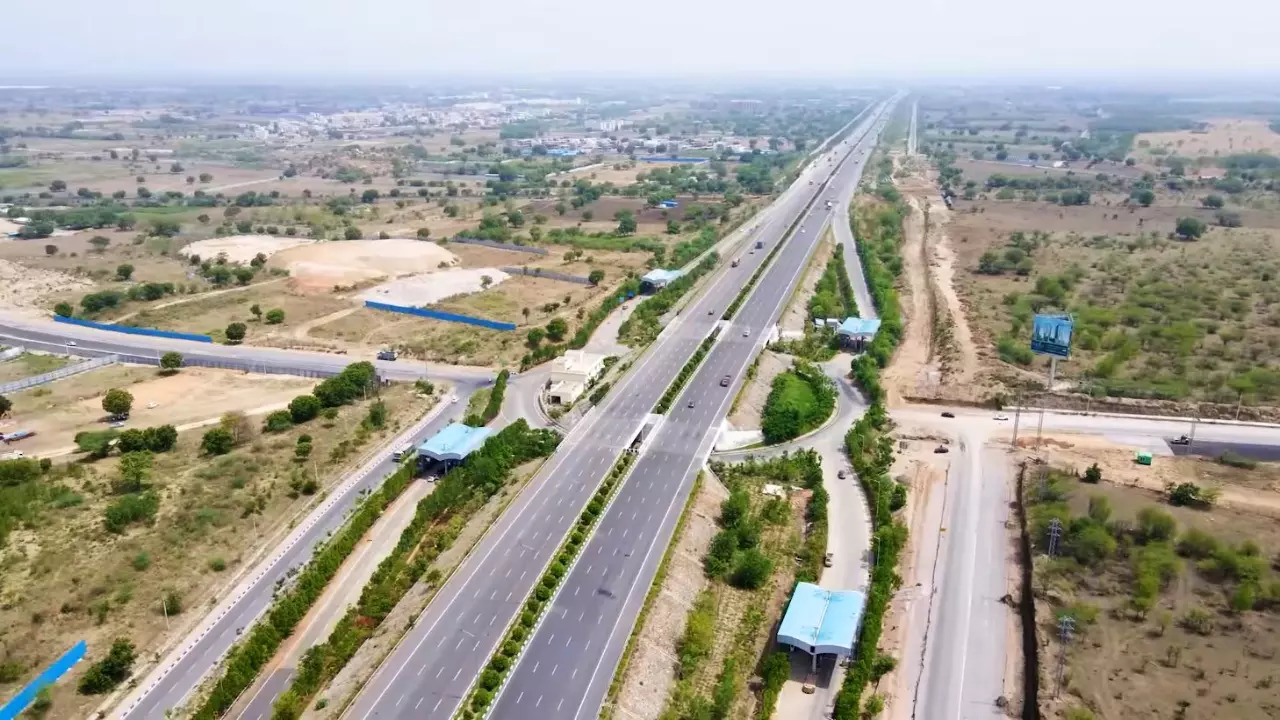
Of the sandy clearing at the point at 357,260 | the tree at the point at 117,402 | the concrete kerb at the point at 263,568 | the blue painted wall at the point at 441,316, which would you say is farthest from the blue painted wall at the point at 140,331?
the concrete kerb at the point at 263,568

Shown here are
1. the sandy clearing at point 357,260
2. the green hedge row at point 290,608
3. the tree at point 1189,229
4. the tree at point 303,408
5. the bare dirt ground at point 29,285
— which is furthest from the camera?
the tree at point 1189,229

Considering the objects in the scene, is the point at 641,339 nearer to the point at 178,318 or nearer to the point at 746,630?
the point at 746,630

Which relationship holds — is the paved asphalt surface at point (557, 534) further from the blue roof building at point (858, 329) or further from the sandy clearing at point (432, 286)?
the sandy clearing at point (432, 286)

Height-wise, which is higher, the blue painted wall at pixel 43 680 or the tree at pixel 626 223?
the tree at pixel 626 223

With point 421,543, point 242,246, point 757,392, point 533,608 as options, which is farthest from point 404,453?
point 242,246

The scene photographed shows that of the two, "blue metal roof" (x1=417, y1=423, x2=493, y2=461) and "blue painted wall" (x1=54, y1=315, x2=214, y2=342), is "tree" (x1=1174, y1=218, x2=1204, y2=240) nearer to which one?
"blue metal roof" (x1=417, y1=423, x2=493, y2=461)

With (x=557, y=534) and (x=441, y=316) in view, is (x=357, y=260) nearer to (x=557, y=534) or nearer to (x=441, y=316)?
(x=441, y=316)

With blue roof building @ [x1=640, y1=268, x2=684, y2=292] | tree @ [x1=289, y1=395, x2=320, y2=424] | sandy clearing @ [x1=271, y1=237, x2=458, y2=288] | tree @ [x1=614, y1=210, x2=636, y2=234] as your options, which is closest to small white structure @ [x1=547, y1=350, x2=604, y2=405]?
tree @ [x1=289, y1=395, x2=320, y2=424]
